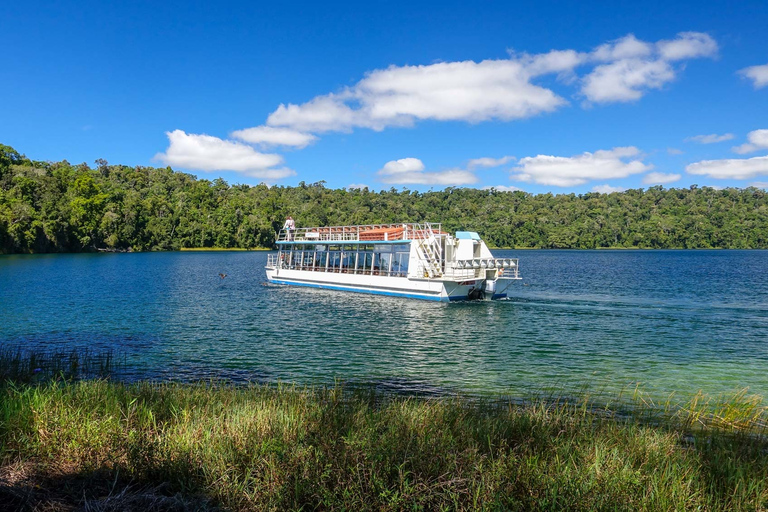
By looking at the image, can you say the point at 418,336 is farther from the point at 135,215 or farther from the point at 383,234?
the point at 135,215

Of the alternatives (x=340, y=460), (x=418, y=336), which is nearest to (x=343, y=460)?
(x=340, y=460)

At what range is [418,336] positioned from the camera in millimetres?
25562

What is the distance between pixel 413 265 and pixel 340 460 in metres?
32.8

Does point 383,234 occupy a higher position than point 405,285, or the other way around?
point 383,234

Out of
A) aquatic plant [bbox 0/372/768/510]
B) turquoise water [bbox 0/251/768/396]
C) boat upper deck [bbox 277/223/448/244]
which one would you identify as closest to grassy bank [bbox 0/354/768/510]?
aquatic plant [bbox 0/372/768/510]

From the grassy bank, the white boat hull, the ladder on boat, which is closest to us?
the grassy bank

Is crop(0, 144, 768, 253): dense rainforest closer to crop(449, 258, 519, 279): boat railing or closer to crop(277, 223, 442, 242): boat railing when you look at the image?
crop(277, 223, 442, 242): boat railing

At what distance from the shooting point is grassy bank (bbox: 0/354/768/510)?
6152 mm

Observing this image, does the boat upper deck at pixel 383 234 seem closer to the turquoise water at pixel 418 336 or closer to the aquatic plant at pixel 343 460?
the turquoise water at pixel 418 336

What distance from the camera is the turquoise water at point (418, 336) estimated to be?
17.7 m

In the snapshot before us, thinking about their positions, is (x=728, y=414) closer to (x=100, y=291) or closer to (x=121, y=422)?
(x=121, y=422)

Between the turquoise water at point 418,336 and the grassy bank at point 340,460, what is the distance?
5298mm

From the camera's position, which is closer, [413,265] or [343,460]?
[343,460]

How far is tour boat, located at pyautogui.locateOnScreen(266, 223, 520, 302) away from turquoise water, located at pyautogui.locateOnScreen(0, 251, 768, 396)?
5.77ft
